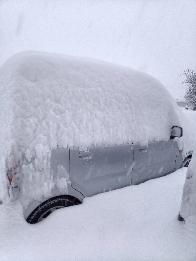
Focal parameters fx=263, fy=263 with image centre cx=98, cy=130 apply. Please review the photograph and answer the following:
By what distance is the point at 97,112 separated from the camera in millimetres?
2824

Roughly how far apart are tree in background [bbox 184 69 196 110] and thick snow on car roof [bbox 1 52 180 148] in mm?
22589

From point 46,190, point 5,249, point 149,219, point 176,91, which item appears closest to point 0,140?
point 46,190

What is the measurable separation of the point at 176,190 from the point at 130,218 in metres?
0.91

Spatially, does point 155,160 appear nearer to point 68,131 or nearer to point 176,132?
point 176,132

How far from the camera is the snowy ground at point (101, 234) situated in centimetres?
207

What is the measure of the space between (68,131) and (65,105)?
262 millimetres

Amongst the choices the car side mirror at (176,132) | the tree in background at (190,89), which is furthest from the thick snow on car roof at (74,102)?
the tree in background at (190,89)

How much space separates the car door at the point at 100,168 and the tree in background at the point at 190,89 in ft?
75.2

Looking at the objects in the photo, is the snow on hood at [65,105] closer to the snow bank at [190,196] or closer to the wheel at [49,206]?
the wheel at [49,206]

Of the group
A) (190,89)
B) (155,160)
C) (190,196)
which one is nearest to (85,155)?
(190,196)

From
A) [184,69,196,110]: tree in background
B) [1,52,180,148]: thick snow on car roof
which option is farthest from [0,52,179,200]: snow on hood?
[184,69,196,110]: tree in background

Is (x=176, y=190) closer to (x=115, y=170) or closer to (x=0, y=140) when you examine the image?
(x=115, y=170)

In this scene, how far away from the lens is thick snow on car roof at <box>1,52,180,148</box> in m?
2.37

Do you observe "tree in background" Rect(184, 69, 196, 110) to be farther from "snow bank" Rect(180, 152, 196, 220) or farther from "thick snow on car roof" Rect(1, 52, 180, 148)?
"snow bank" Rect(180, 152, 196, 220)
